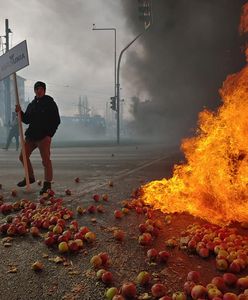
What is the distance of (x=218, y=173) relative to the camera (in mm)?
4688

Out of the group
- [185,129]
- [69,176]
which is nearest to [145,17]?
[69,176]

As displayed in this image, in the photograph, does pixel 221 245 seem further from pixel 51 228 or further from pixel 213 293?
pixel 51 228

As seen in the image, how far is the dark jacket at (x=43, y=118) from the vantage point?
7461 millimetres

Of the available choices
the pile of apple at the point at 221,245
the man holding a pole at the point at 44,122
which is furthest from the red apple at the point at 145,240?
the man holding a pole at the point at 44,122

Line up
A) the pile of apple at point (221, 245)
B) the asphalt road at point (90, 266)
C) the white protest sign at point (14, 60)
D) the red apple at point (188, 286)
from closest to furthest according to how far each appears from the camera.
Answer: the red apple at point (188, 286) < the asphalt road at point (90, 266) < the pile of apple at point (221, 245) < the white protest sign at point (14, 60)

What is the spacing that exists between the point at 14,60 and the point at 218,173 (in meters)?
4.91

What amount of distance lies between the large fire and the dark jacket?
279 centimetres

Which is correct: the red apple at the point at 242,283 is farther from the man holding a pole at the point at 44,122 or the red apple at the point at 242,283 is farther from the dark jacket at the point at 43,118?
the dark jacket at the point at 43,118

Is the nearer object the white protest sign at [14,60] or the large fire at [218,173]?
the large fire at [218,173]

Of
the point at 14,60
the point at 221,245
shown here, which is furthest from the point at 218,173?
the point at 14,60

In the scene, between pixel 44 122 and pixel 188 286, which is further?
pixel 44 122

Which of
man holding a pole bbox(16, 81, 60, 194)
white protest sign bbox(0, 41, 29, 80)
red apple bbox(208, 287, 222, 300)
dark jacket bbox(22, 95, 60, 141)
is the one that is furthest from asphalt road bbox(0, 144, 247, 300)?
white protest sign bbox(0, 41, 29, 80)

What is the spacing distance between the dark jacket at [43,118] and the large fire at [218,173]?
279cm

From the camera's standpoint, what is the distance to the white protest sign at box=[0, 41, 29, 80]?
24.9 feet
